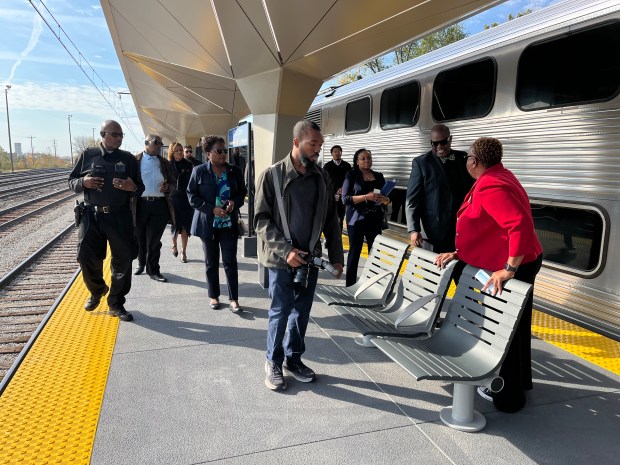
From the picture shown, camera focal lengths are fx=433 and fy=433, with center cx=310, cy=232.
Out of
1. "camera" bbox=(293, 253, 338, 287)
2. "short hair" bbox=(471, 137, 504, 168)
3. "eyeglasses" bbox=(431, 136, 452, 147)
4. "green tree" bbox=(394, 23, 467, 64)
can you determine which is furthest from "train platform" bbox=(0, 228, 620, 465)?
"green tree" bbox=(394, 23, 467, 64)

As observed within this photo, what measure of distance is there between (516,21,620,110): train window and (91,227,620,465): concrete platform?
2.34 m

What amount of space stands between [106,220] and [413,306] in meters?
3.14

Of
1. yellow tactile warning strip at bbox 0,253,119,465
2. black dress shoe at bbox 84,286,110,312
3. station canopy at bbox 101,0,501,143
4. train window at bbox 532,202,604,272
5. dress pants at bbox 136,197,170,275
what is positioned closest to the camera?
yellow tactile warning strip at bbox 0,253,119,465

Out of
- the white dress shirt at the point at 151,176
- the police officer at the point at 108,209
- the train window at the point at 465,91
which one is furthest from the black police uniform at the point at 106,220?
the train window at the point at 465,91

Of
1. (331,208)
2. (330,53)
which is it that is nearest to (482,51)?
Answer: (330,53)

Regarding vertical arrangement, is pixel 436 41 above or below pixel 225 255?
above

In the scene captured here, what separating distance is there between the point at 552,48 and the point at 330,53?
8.04 feet

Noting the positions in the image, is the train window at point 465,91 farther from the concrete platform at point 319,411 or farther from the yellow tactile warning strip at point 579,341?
the concrete platform at point 319,411

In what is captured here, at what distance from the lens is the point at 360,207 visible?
4.95 metres

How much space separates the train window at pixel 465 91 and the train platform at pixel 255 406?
2641mm

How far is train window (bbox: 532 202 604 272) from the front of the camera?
398 cm

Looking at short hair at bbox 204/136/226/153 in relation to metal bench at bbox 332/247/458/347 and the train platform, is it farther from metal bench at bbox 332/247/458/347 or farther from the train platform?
metal bench at bbox 332/247/458/347

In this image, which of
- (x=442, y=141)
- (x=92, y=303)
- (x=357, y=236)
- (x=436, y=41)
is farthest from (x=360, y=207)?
(x=436, y=41)

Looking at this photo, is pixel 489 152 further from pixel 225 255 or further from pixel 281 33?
pixel 281 33
